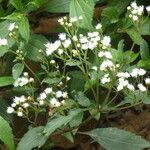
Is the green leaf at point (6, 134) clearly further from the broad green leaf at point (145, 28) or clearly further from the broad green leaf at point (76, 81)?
the broad green leaf at point (145, 28)

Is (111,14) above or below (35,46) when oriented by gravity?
above

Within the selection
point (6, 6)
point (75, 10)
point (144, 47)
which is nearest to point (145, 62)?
point (144, 47)

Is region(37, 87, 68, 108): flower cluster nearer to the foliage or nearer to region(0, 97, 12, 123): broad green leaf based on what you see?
the foliage

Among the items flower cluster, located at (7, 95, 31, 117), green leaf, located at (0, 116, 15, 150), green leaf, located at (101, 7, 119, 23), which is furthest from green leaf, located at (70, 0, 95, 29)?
green leaf, located at (0, 116, 15, 150)

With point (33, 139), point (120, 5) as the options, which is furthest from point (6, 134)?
point (120, 5)

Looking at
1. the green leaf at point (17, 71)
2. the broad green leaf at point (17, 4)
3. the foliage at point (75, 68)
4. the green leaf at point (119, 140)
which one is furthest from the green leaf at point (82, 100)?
the broad green leaf at point (17, 4)

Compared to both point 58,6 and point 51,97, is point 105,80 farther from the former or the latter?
point 58,6

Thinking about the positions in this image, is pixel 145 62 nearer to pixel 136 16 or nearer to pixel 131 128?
pixel 136 16
